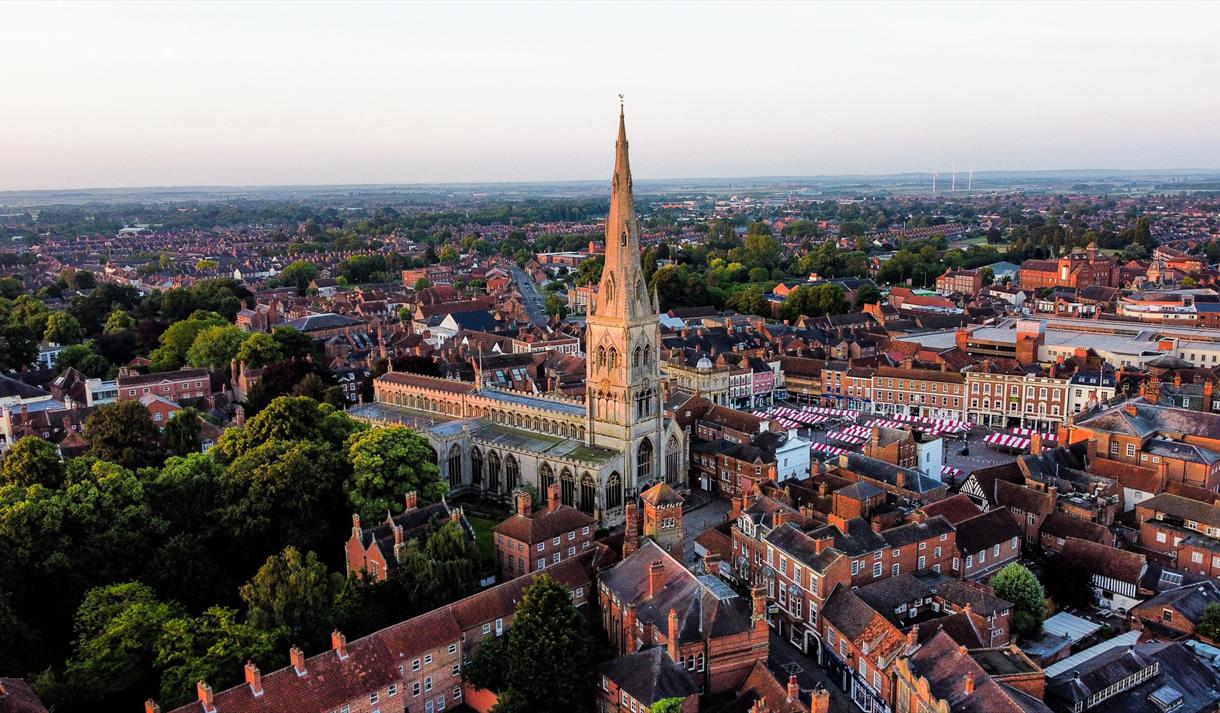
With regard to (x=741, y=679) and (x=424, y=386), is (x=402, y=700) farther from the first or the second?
(x=424, y=386)

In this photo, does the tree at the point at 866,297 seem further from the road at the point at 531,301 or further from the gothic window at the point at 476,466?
the gothic window at the point at 476,466

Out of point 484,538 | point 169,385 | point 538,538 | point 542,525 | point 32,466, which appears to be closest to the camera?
point 538,538

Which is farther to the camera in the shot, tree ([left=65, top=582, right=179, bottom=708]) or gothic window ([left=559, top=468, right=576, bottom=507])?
gothic window ([left=559, top=468, right=576, bottom=507])

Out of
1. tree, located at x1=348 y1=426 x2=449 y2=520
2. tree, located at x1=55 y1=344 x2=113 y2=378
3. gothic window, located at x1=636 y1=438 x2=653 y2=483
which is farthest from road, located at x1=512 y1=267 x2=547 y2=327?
tree, located at x1=348 y1=426 x2=449 y2=520

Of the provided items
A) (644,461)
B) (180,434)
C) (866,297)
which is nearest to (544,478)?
(644,461)

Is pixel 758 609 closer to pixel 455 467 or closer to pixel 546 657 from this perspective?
pixel 546 657

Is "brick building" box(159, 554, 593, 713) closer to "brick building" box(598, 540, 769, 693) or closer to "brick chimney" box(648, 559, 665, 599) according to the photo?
"brick building" box(598, 540, 769, 693)
